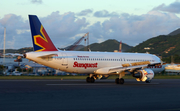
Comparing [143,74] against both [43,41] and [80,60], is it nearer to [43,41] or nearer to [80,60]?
[80,60]

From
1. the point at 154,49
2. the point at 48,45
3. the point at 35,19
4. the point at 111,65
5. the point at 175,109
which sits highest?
the point at 154,49

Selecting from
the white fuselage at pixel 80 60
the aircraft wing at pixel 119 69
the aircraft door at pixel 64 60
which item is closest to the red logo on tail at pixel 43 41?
the white fuselage at pixel 80 60

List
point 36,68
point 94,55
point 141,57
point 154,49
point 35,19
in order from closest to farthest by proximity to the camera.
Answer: point 35,19 → point 94,55 → point 141,57 → point 36,68 → point 154,49

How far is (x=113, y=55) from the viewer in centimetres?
3297

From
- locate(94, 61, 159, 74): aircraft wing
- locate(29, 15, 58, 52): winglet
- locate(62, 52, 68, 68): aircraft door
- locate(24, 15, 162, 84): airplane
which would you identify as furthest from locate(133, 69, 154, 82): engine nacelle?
locate(29, 15, 58, 52): winglet

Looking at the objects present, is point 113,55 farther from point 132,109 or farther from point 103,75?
point 132,109

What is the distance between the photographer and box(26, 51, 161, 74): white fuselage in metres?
28.4

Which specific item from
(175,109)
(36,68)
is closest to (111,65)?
(175,109)

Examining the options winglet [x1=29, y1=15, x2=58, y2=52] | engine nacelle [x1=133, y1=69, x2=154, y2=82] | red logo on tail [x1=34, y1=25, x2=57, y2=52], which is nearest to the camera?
winglet [x1=29, y1=15, x2=58, y2=52]

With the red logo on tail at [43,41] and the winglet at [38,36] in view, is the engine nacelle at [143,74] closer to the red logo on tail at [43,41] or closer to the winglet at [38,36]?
the red logo on tail at [43,41]

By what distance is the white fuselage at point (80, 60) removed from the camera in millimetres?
28402

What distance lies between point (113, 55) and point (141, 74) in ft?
17.4

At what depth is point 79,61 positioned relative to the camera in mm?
29797

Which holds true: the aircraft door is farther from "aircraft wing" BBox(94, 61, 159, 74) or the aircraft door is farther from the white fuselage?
"aircraft wing" BBox(94, 61, 159, 74)
